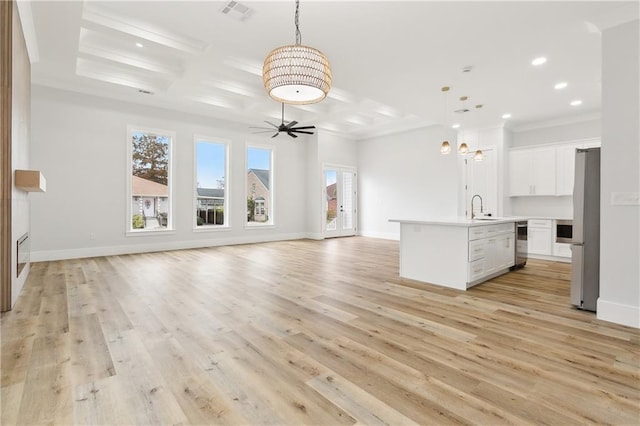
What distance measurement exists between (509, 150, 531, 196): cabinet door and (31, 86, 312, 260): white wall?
716 cm

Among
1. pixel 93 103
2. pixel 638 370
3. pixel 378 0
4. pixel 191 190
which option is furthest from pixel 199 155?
pixel 638 370

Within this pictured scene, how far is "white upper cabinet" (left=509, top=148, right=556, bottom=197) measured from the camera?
6980 mm

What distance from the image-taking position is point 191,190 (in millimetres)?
8070

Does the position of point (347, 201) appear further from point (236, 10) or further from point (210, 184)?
point (236, 10)

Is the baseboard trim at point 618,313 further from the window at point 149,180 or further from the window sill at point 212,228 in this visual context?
the window at point 149,180

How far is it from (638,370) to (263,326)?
2770 mm

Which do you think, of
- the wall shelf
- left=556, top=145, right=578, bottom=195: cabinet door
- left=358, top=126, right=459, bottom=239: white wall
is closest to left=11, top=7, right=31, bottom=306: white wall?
the wall shelf

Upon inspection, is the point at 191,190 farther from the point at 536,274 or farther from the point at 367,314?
the point at 536,274

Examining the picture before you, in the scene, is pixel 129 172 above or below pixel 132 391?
above

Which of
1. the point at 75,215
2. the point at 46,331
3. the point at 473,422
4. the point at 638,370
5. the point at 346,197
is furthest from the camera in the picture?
the point at 346,197

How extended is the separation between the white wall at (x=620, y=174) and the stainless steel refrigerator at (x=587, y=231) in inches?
8.5

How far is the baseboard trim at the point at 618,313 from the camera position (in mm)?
2926

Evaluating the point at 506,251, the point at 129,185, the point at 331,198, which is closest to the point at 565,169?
the point at 506,251

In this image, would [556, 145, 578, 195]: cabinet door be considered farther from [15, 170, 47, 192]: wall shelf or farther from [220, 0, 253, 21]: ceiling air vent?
[15, 170, 47, 192]: wall shelf
